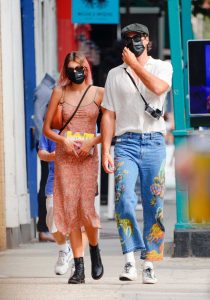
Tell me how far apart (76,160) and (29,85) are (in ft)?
16.7

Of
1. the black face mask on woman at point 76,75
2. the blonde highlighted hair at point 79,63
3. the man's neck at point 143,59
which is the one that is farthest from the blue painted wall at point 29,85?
the man's neck at point 143,59

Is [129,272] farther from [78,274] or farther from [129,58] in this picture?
[129,58]

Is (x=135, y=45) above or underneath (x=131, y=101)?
above

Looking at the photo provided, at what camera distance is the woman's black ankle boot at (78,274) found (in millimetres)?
10250

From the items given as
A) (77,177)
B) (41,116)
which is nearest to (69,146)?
(77,177)

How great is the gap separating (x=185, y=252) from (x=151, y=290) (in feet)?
7.88

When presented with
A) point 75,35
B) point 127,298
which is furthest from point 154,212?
point 75,35

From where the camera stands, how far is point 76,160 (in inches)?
401

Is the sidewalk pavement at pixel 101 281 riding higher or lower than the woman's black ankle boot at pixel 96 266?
lower

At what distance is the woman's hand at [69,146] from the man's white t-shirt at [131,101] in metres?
0.34

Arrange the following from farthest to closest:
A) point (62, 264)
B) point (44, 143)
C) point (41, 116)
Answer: point (41, 116) → point (44, 143) → point (62, 264)

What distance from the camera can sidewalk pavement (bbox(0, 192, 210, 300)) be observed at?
9.49 m

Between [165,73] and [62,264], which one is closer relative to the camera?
[165,73]

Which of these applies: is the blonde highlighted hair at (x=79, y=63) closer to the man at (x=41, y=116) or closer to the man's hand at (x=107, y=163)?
the man's hand at (x=107, y=163)
